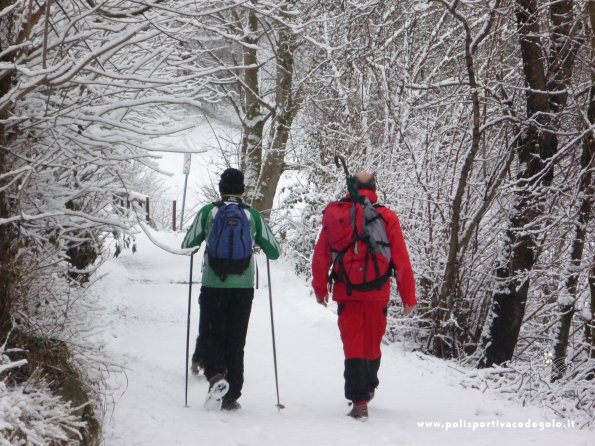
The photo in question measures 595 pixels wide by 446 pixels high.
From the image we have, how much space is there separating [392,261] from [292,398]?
5.73ft

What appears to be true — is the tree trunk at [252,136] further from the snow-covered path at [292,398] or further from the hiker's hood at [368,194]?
the hiker's hood at [368,194]

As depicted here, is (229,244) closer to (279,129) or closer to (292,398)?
(292,398)

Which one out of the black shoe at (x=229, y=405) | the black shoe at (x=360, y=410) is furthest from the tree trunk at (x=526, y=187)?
the black shoe at (x=229, y=405)

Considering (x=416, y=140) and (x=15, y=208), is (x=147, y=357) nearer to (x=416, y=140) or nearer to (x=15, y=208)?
(x=15, y=208)

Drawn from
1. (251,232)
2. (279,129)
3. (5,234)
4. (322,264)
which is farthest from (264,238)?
(279,129)

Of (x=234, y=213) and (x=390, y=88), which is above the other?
(x=390, y=88)

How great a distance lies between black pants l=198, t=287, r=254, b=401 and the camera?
6.62 metres

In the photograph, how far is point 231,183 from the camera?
22.1 feet

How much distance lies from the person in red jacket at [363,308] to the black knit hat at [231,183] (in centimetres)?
83

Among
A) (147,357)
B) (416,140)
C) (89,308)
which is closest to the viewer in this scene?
(89,308)

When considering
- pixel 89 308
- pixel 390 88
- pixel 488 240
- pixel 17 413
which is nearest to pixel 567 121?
pixel 488 240

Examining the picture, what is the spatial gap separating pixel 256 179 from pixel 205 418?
43.3ft

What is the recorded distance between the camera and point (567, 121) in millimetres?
9312

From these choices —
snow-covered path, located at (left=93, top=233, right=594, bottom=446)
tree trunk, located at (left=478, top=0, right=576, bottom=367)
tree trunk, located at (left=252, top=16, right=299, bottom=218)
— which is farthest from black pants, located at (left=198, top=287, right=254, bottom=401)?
tree trunk, located at (left=252, top=16, right=299, bottom=218)
